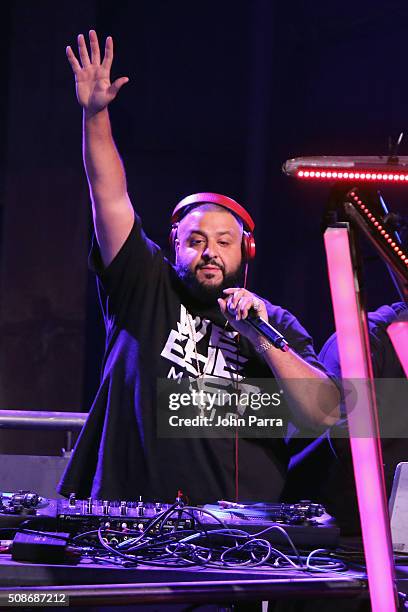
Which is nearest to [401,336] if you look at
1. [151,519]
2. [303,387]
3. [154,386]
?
[151,519]

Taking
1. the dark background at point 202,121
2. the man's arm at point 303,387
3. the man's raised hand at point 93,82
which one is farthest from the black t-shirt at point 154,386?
the dark background at point 202,121

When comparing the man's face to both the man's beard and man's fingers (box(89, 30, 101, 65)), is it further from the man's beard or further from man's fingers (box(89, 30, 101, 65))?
man's fingers (box(89, 30, 101, 65))

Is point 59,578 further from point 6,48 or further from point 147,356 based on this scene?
point 6,48

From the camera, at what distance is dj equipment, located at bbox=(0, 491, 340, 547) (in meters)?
1.58

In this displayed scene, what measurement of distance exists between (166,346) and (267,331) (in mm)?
684

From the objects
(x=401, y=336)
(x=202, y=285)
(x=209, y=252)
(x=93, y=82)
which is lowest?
(x=401, y=336)

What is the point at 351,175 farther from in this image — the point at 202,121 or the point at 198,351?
the point at 202,121

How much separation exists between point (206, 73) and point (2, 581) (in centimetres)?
370

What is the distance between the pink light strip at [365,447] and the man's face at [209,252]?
119cm

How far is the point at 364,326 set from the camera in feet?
3.99

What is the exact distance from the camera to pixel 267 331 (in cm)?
172

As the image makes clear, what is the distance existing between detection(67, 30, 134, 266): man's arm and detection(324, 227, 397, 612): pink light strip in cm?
127

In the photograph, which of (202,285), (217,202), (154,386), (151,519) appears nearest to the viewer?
(151,519)

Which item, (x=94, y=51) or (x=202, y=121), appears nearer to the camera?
(x=94, y=51)
